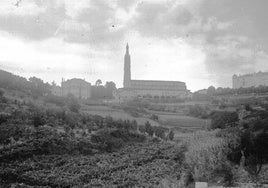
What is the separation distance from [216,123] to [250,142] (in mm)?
17374

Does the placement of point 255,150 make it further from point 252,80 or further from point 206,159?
point 252,80

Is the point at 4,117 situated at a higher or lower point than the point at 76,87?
lower

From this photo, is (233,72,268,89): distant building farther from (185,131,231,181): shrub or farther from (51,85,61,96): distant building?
(185,131,231,181): shrub

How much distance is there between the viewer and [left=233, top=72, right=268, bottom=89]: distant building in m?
111

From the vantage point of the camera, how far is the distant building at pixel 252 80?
111 m

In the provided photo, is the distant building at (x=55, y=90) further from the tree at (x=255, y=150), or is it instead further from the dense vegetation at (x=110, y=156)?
the tree at (x=255, y=150)

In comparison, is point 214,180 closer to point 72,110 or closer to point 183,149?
point 183,149

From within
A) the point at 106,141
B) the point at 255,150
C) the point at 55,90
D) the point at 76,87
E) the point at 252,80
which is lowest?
the point at 106,141

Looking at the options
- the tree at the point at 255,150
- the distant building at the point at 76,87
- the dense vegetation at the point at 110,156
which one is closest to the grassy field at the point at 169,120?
the dense vegetation at the point at 110,156

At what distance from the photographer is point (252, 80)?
11544cm

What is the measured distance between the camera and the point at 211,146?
22.5 metres

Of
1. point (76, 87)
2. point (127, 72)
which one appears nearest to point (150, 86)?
point (127, 72)

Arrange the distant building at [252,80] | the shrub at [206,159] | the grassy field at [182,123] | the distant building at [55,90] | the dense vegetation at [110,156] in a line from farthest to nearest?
the distant building at [252,80] → the distant building at [55,90] → the grassy field at [182,123] → the dense vegetation at [110,156] → the shrub at [206,159]

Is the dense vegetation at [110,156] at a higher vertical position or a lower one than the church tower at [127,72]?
lower
